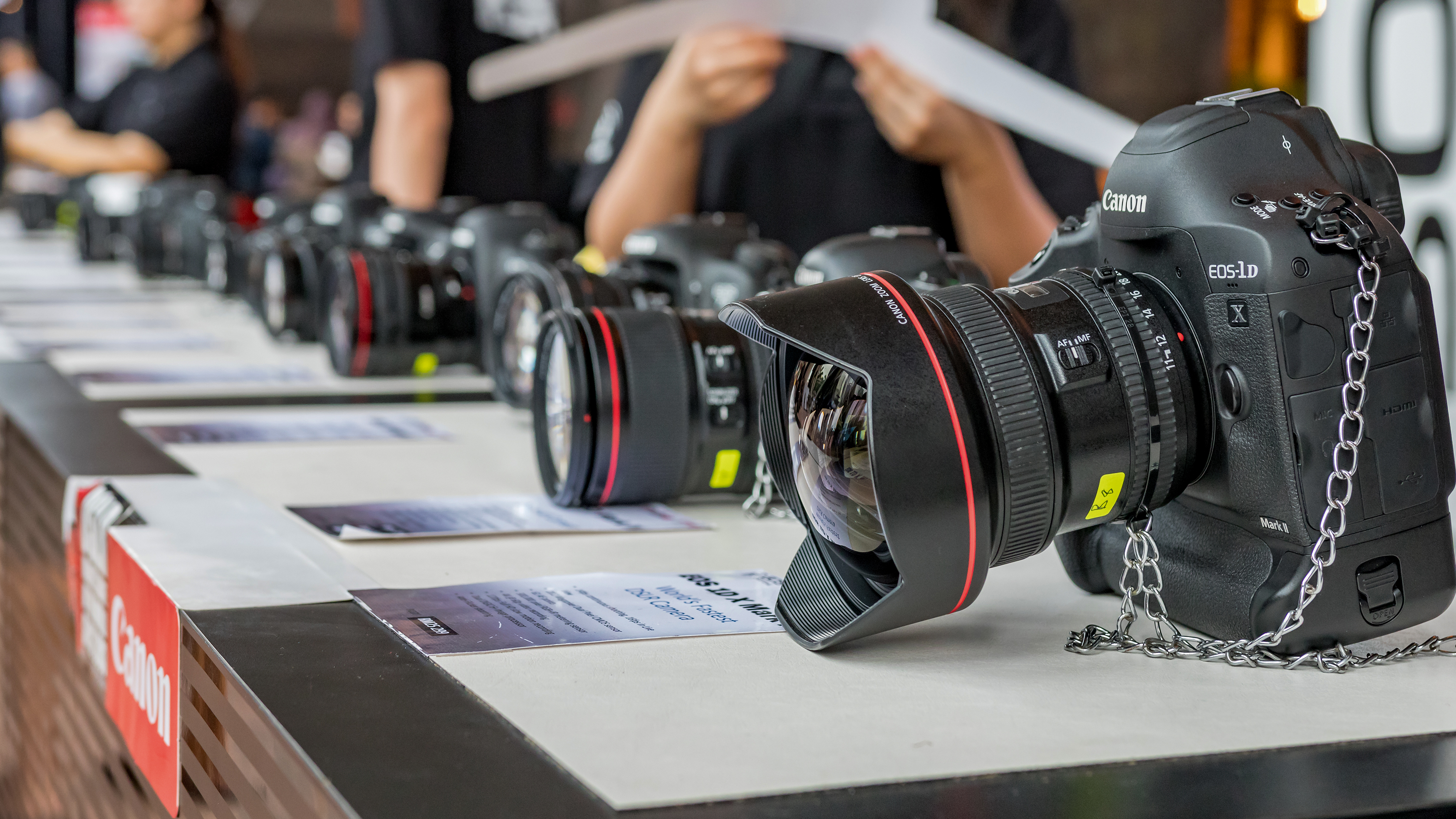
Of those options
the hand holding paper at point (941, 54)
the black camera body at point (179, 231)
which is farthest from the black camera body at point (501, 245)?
the black camera body at point (179, 231)

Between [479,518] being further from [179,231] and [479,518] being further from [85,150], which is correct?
[85,150]

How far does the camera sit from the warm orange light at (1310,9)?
4.08 ft

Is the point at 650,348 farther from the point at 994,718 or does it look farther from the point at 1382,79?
the point at 1382,79

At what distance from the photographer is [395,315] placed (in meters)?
1.37

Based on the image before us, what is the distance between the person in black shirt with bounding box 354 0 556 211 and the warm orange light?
3.96ft

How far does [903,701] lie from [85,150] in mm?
3670

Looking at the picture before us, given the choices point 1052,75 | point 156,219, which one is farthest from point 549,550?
point 156,219

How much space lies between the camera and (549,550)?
2.44 ft

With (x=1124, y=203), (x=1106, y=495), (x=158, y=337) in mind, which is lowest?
(x=158, y=337)

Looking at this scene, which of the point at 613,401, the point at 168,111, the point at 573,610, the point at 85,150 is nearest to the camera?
the point at 573,610

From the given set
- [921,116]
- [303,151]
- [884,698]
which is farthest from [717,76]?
[303,151]

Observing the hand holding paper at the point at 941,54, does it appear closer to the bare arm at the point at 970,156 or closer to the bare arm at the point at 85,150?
the bare arm at the point at 970,156

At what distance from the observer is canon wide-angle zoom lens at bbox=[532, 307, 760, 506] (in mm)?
808

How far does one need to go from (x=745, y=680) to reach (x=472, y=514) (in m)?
0.33
